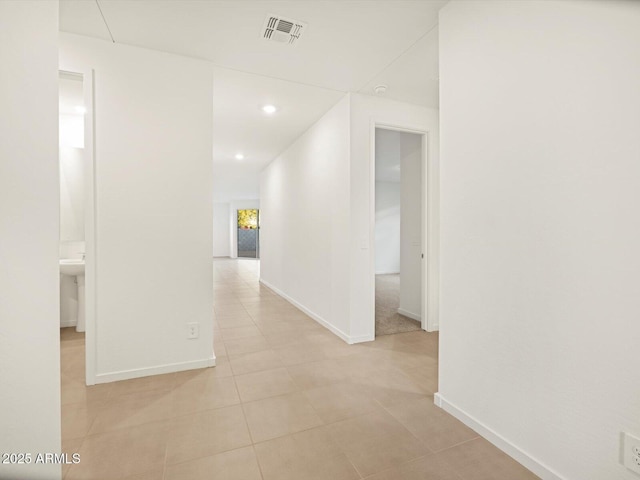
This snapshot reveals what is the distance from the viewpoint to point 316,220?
4281 millimetres

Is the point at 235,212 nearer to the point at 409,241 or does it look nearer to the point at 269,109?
the point at 269,109

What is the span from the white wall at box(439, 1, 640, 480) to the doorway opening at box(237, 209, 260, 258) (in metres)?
12.3

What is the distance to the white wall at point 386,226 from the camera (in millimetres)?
9312

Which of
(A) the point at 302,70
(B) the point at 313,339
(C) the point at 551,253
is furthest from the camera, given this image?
(B) the point at 313,339

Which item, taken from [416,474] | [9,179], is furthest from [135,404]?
[416,474]

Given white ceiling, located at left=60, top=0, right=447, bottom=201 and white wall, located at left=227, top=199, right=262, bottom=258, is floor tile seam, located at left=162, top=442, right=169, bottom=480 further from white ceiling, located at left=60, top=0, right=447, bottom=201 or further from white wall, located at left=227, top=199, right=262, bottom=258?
white wall, located at left=227, top=199, right=262, bottom=258

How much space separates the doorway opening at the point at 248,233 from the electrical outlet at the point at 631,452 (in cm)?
1330

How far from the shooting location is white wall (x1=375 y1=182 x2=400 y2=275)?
9312mm

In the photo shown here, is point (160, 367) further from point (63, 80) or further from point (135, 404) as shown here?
point (63, 80)

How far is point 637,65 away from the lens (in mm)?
1142

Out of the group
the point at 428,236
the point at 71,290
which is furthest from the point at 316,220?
the point at 71,290

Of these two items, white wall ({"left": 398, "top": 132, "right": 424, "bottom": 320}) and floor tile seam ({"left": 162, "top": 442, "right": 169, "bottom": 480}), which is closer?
floor tile seam ({"left": 162, "top": 442, "right": 169, "bottom": 480})

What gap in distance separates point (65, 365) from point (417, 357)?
3174 mm

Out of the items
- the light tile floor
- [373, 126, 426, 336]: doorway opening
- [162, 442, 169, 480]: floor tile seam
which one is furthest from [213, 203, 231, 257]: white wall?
[162, 442, 169, 480]: floor tile seam
